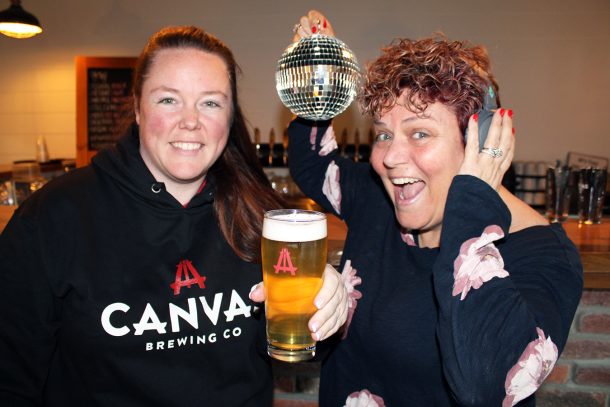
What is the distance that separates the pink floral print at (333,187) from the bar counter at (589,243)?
228mm

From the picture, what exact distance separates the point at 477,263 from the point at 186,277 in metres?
0.81

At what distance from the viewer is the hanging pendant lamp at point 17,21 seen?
4156mm

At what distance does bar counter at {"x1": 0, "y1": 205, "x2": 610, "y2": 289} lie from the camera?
1.57 metres

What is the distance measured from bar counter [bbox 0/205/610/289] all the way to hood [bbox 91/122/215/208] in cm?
69

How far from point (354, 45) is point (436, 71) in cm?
435

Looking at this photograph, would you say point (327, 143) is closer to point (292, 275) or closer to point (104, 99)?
point (292, 275)

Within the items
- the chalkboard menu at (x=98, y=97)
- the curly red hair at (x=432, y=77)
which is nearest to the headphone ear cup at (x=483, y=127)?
the curly red hair at (x=432, y=77)

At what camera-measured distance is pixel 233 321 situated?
1365 mm

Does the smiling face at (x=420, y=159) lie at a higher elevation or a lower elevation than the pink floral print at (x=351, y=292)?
higher

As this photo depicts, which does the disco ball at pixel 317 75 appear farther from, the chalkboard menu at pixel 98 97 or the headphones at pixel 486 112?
the chalkboard menu at pixel 98 97

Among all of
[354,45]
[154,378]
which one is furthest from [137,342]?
[354,45]

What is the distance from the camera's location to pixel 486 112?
1057mm

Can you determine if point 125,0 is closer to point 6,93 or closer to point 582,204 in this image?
point 6,93

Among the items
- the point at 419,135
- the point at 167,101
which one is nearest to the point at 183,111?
the point at 167,101
